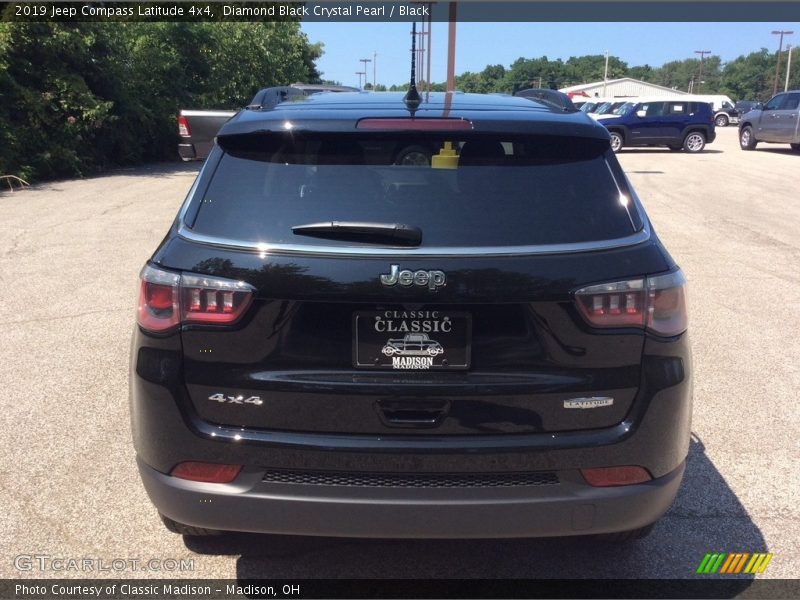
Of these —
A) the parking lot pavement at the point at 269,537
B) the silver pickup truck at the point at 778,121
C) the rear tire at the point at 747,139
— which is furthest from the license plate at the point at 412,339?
the rear tire at the point at 747,139

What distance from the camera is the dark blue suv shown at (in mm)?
27359

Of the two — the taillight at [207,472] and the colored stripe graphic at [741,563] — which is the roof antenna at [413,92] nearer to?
the taillight at [207,472]

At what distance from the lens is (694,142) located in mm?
27953

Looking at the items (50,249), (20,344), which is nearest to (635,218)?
(20,344)

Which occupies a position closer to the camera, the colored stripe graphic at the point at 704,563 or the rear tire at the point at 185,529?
the rear tire at the point at 185,529

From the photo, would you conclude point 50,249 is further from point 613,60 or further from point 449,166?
point 613,60

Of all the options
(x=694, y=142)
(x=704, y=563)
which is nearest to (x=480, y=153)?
(x=704, y=563)

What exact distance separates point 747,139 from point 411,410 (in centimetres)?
2916

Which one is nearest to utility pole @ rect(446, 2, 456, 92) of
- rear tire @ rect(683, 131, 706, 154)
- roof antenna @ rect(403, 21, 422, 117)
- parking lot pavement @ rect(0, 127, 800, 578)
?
rear tire @ rect(683, 131, 706, 154)

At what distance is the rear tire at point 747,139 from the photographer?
27384mm

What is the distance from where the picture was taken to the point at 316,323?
98.6 inches

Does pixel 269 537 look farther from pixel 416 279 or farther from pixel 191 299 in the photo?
pixel 416 279

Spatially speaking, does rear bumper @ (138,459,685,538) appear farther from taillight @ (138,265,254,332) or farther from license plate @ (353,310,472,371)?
taillight @ (138,265,254,332)

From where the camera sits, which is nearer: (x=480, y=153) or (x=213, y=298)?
(x=213, y=298)
